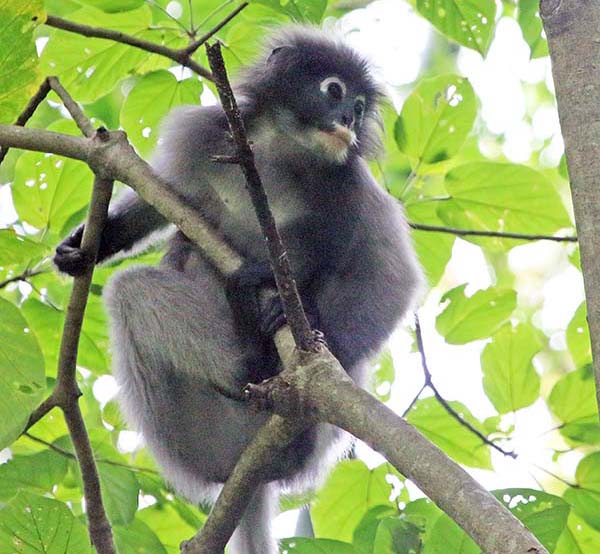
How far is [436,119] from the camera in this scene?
4012 millimetres

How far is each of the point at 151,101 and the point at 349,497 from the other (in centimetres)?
173

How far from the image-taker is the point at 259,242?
4.14 metres

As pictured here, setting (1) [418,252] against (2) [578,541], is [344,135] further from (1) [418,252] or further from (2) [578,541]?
(2) [578,541]

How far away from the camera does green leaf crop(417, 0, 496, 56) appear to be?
3.66 metres

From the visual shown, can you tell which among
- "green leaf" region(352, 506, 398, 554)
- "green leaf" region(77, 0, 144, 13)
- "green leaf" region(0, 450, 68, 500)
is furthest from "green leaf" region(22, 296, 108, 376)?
"green leaf" region(352, 506, 398, 554)

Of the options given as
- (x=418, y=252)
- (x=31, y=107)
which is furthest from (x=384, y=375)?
(x=31, y=107)

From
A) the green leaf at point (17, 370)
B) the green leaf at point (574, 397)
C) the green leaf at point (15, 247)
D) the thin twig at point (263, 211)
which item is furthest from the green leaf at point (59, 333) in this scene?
the green leaf at point (574, 397)

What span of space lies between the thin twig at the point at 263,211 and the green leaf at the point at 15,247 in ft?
3.51

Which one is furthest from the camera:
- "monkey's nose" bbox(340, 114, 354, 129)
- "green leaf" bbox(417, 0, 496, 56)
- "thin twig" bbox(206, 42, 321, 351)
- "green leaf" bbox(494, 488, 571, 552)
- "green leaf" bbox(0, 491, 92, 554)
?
"monkey's nose" bbox(340, 114, 354, 129)

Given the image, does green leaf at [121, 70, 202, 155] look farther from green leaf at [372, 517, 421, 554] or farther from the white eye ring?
green leaf at [372, 517, 421, 554]

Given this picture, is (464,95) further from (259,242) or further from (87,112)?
(87,112)

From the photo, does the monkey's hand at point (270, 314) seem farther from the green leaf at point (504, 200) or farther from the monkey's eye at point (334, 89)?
the monkey's eye at point (334, 89)

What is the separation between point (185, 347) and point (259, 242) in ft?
1.89

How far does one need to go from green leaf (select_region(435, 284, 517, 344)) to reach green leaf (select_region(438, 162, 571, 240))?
264 mm
